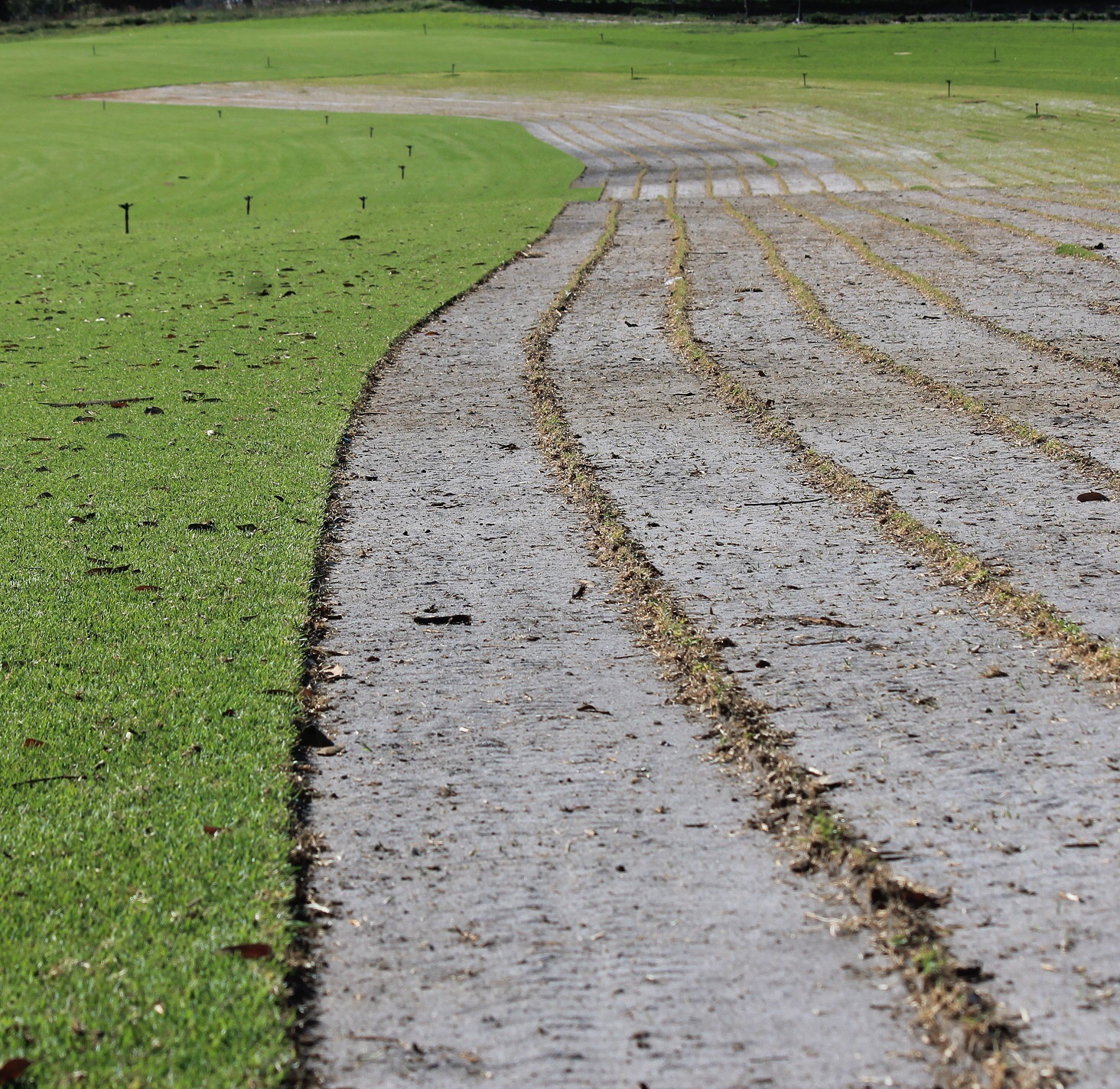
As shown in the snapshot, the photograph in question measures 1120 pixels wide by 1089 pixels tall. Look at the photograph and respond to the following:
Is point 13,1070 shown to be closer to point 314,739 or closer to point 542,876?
point 542,876

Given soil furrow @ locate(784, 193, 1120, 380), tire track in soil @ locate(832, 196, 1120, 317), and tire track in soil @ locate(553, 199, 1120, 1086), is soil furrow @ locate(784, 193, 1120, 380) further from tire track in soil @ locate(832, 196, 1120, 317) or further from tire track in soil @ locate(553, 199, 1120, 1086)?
tire track in soil @ locate(553, 199, 1120, 1086)

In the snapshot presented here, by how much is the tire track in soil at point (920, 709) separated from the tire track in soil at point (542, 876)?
38 centimetres

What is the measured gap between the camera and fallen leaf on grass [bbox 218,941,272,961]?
A: 3.25 meters

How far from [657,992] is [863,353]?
840cm

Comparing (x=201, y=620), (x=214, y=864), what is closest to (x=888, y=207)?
(x=201, y=620)

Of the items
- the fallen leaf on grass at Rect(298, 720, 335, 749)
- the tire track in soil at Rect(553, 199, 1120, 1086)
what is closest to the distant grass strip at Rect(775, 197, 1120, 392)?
the tire track in soil at Rect(553, 199, 1120, 1086)

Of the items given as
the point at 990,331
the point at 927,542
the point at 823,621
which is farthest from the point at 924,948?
the point at 990,331

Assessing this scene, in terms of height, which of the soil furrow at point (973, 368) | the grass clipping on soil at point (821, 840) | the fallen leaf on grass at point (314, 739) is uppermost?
the soil furrow at point (973, 368)

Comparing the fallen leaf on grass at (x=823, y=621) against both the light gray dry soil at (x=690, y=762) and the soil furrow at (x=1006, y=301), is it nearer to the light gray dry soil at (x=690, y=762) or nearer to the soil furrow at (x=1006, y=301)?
the light gray dry soil at (x=690, y=762)

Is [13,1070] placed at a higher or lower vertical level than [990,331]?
lower

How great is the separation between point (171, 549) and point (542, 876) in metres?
3.50

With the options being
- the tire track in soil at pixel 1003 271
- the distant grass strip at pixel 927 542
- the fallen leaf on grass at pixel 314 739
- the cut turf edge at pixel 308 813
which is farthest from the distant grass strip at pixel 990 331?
the fallen leaf on grass at pixel 314 739

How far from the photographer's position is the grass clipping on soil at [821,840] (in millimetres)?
2885

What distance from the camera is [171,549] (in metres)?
6.42
